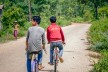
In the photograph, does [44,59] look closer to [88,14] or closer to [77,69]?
[77,69]

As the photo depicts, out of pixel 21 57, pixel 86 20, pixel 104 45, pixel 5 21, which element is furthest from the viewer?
pixel 86 20

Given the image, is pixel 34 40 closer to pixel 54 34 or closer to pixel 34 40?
pixel 34 40

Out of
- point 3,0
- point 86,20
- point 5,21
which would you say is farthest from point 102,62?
point 86,20

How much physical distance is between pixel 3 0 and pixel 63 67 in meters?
49.2

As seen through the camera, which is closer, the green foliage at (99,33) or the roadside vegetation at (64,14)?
the roadside vegetation at (64,14)

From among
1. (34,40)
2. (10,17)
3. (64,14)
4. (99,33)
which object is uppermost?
(64,14)

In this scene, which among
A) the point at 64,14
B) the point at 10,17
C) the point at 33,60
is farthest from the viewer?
the point at 64,14

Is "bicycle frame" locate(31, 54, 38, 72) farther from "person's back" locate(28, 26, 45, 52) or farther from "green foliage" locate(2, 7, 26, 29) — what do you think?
"green foliage" locate(2, 7, 26, 29)

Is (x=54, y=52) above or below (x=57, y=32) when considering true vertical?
below

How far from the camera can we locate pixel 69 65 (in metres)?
12.8

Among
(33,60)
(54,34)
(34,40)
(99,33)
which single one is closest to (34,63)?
(33,60)

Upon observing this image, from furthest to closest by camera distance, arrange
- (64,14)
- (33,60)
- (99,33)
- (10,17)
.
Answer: (64,14)
(10,17)
(99,33)
(33,60)

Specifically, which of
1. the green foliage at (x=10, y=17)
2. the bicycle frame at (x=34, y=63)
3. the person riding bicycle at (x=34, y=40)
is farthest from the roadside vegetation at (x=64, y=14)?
the person riding bicycle at (x=34, y=40)

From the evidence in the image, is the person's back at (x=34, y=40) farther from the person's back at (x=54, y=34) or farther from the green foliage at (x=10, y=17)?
the green foliage at (x=10, y=17)
